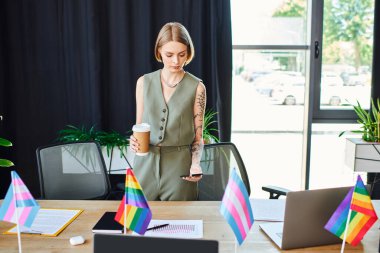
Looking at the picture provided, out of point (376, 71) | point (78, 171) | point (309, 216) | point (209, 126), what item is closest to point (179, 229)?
point (309, 216)

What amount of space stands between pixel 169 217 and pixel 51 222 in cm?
50

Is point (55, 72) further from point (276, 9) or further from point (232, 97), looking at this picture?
point (276, 9)

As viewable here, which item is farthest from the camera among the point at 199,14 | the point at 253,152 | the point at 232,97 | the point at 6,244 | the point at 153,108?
the point at 253,152

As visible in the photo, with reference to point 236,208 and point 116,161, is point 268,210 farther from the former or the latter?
point 116,161

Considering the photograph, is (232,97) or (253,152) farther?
(253,152)

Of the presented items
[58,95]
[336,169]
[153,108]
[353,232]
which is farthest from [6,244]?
[336,169]

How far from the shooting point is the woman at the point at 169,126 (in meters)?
2.10

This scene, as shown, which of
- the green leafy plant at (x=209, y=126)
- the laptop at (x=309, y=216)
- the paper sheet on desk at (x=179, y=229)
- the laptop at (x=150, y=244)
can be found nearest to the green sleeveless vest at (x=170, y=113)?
the paper sheet on desk at (x=179, y=229)

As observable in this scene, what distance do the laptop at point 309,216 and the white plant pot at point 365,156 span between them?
2.14 metres

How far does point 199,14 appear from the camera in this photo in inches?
143

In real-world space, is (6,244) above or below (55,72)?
below

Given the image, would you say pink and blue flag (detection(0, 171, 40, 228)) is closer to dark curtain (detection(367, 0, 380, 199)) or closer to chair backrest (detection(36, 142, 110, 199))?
chair backrest (detection(36, 142, 110, 199))

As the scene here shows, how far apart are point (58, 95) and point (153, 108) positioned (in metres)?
1.97

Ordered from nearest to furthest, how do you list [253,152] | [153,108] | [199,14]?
[153,108] < [199,14] < [253,152]
